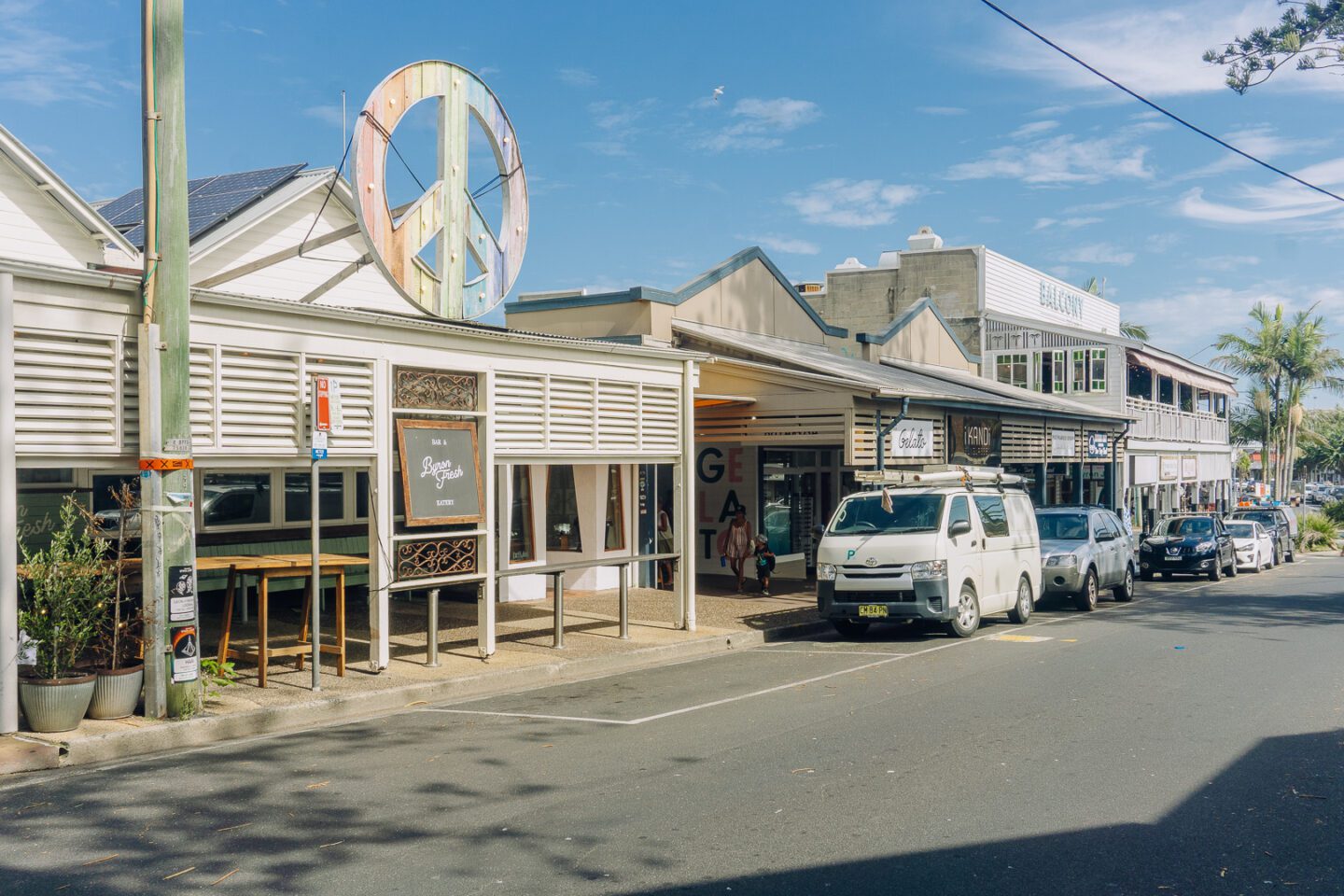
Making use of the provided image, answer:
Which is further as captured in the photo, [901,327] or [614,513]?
[901,327]

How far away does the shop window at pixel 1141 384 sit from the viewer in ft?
149

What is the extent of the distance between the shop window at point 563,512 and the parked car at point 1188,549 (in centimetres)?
1556

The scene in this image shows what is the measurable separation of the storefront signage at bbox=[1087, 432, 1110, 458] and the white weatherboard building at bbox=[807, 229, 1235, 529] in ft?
18.5

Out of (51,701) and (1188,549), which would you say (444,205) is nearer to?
(51,701)

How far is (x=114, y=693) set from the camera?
9148mm

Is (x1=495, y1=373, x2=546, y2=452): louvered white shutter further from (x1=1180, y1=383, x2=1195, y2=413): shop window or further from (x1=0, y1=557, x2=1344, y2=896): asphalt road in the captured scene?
(x1=1180, y1=383, x2=1195, y2=413): shop window

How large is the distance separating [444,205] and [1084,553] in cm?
1259

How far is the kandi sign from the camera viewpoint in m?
47.7

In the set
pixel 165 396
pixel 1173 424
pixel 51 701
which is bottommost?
pixel 51 701

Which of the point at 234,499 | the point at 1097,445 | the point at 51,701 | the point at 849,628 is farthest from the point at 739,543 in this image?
the point at 1097,445

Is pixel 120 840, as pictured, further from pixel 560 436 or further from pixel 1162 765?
pixel 560 436

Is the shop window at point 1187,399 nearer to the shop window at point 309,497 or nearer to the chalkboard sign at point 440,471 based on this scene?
the shop window at point 309,497

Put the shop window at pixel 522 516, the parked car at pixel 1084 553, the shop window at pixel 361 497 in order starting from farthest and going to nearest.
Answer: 1. the parked car at pixel 1084 553
2. the shop window at pixel 522 516
3. the shop window at pixel 361 497

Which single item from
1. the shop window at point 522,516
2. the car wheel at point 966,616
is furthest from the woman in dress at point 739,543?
the car wheel at point 966,616
